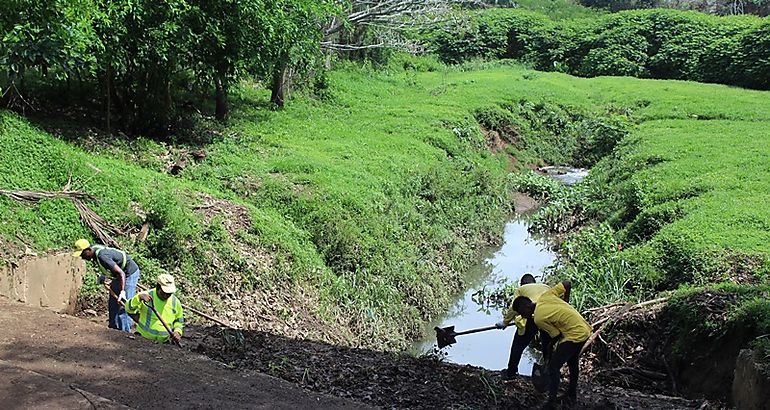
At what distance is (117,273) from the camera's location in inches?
384

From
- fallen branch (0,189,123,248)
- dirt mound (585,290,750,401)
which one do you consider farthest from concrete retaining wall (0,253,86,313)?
dirt mound (585,290,750,401)

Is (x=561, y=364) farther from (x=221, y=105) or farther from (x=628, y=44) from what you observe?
(x=628, y=44)

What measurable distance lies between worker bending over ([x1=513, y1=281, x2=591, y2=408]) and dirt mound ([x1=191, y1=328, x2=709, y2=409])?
0.34 m

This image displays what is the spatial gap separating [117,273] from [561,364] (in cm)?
584

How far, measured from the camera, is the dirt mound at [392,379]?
320 inches

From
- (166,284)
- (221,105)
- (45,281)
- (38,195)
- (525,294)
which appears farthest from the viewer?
(221,105)

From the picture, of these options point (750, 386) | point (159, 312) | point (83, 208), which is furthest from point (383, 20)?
point (750, 386)

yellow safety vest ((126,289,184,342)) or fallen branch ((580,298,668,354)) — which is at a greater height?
yellow safety vest ((126,289,184,342))

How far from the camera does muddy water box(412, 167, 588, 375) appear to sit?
13.5 meters

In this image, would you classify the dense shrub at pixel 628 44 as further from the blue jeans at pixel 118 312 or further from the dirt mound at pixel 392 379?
the blue jeans at pixel 118 312

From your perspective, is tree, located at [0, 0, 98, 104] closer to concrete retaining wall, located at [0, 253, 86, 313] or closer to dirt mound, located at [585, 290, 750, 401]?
concrete retaining wall, located at [0, 253, 86, 313]

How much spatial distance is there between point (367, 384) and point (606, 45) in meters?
40.7

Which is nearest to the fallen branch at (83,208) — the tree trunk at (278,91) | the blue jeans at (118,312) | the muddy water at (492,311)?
the blue jeans at (118,312)

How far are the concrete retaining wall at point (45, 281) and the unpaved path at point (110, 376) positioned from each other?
1.11m
